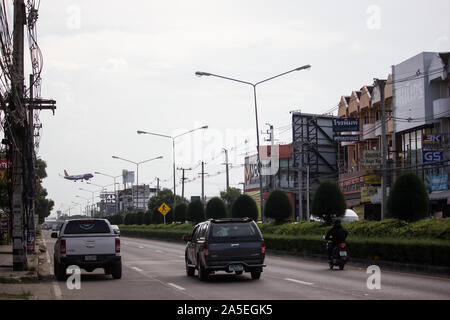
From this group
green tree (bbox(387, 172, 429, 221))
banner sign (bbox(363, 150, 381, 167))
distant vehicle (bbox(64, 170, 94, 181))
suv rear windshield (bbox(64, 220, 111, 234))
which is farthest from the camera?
distant vehicle (bbox(64, 170, 94, 181))

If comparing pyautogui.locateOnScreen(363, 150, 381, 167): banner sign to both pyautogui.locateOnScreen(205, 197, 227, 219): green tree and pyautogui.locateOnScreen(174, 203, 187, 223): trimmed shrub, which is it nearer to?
pyautogui.locateOnScreen(205, 197, 227, 219): green tree

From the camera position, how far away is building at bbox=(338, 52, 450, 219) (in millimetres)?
47906

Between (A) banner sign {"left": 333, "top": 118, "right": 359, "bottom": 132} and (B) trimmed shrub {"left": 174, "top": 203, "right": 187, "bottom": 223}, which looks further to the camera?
(B) trimmed shrub {"left": 174, "top": 203, "right": 187, "bottom": 223}

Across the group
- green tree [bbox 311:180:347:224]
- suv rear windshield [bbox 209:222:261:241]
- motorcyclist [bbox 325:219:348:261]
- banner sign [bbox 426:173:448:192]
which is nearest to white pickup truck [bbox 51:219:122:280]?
suv rear windshield [bbox 209:222:261:241]

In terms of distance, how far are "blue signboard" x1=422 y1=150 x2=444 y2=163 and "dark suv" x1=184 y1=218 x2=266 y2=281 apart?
94.3 feet

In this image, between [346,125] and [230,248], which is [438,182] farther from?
[230,248]

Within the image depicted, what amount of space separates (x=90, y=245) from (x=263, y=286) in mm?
5849

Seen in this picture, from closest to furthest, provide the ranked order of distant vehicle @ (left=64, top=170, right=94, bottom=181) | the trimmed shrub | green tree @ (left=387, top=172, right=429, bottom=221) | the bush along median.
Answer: the bush along median < green tree @ (left=387, top=172, right=429, bottom=221) < the trimmed shrub < distant vehicle @ (left=64, top=170, right=94, bottom=181)

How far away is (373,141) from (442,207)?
14.9 metres

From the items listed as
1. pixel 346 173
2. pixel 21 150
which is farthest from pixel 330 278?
pixel 346 173

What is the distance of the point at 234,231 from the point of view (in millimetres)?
20594

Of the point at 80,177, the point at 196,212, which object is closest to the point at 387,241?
the point at 196,212

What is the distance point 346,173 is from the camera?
7388 centimetres

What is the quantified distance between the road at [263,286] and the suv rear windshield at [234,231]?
1.24 meters
